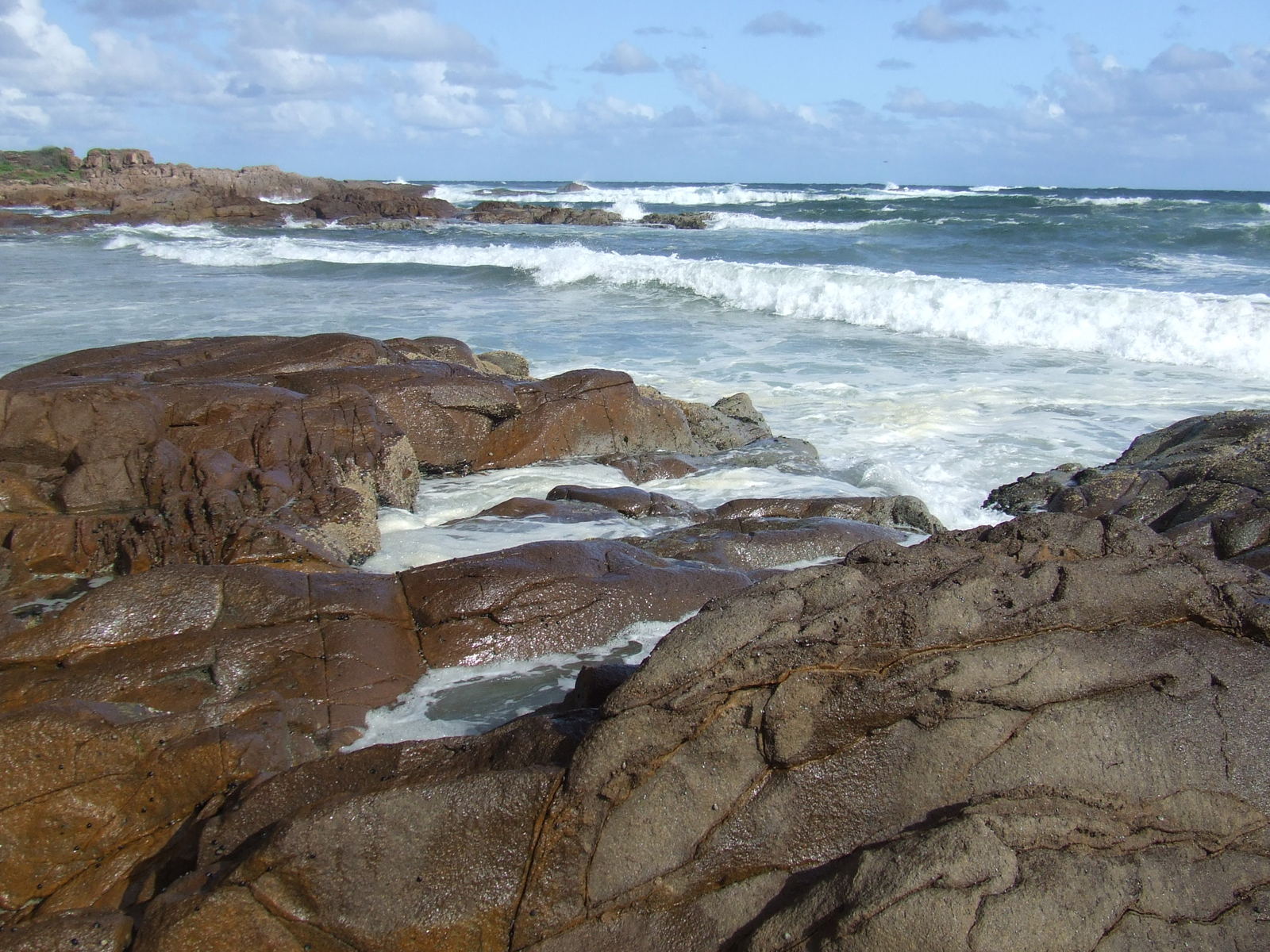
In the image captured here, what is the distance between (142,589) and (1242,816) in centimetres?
409

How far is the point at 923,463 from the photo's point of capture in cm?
941

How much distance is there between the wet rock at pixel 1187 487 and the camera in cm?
534

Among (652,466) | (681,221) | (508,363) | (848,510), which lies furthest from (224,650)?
(681,221)

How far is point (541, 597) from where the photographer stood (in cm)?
476

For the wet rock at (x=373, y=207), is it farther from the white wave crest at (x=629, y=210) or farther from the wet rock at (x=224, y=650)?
the wet rock at (x=224, y=650)

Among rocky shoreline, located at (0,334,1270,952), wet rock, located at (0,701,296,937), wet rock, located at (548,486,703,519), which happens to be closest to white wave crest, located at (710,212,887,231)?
wet rock, located at (548,486,703,519)

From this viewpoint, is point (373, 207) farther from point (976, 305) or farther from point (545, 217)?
point (976, 305)

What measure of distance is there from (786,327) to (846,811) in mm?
16066

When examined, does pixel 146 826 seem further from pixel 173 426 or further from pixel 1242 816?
pixel 173 426

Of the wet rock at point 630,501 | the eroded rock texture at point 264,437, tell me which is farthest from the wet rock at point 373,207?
the wet rock at point 630,501

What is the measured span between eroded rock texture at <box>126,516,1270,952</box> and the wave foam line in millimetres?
13348

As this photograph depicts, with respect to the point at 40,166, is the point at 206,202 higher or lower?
lower

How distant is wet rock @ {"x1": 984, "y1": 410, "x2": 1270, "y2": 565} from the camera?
5340 mm

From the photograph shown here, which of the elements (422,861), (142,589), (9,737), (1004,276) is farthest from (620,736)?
(1004,276)
